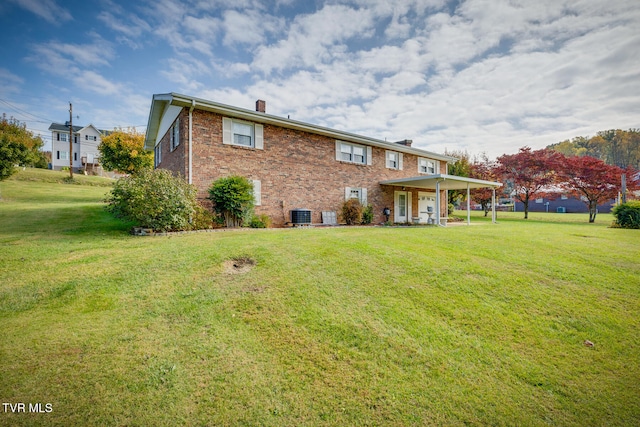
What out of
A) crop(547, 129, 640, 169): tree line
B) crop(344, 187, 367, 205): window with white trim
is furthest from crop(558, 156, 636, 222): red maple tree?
crop(547, 129, 640, 169): tree line

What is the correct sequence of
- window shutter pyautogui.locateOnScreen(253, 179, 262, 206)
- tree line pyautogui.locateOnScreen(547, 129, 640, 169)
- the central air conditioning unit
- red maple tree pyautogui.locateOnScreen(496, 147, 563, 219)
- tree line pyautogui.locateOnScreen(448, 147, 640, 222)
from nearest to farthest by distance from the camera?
1. window shutter pyautogui.locateOnScreen(253, 179, 262, 206)
2. the central air conditioning unit
3. tree line pyautogui.locateOnScreen(448, 147, 640, 222)
4. red maple tree pyautogui.locateOnScreen(496, 147, 563, 219)
5. tree line pyautogui.locateOnScreen(547, 129, 640, 169)

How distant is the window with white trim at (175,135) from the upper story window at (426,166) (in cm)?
1665

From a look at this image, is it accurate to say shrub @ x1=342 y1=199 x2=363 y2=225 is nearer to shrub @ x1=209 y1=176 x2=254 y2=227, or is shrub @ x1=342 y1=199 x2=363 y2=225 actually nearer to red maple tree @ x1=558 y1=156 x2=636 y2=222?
shrub @ x1=209 y1=176 x2=254 y2=227

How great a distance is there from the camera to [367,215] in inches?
642

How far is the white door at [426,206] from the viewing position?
65.9 ft

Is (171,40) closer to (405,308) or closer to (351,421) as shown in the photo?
(405,308)

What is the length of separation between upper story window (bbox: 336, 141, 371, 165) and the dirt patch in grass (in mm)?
10877

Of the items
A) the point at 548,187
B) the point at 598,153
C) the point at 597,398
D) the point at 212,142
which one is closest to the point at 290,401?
the point at 597,398

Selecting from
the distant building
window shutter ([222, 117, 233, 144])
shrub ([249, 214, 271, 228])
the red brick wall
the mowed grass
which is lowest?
the mowed grass

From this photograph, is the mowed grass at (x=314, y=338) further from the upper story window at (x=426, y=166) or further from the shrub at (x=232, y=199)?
the upper story window at (x=426, y=166)

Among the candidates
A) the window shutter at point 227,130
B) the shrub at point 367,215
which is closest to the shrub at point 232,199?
the window shutter at point 227,130

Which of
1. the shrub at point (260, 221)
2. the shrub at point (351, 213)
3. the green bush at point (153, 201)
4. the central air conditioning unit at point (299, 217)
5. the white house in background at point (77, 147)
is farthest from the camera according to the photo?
the white house in background at point (77, 147)

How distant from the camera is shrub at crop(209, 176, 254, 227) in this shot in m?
10.9

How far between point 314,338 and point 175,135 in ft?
41.8
